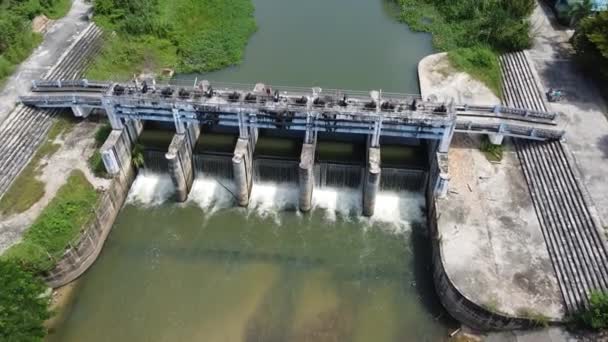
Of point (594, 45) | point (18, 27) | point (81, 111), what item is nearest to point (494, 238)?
point (594, 45)

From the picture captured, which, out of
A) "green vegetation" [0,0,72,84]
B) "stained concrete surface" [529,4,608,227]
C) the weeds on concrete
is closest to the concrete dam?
"stained concrete surface" [529,4,608,227]

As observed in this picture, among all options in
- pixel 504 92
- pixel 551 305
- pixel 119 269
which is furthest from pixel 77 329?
pixel 504 92

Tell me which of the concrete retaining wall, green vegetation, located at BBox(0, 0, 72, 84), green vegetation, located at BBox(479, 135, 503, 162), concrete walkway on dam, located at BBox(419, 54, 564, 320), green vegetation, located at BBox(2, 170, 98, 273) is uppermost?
green vegetation, located at BBox(0, 0, 72, 84)

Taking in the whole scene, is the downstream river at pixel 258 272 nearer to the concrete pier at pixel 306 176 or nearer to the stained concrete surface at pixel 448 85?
the concrete pier at pixel 306 176

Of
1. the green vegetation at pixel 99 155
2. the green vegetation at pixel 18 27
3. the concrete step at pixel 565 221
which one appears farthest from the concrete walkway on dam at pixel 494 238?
the green vegetation at pixel 18 27

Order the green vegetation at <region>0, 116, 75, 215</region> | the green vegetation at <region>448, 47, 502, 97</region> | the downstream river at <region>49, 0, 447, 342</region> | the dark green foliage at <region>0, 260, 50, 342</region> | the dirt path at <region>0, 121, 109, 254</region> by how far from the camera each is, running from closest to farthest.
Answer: the dark green foliage at <region>0, 260, 50, 342</region>
the downstream river at <region>49, 0, 447, 342</region>
the dirt path at <region>0, 121, 109, 254</region>
the green vegetation at <region>0, 116, 75, 215</region>
the green vegetation at <region>448, 47, 502, 97</region>

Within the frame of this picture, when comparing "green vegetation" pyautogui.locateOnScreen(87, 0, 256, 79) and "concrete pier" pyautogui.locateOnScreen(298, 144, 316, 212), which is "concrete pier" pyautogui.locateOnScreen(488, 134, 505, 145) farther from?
"green vegetation" pyautogui.locateOnScreen(87, 0, 256, 79)
